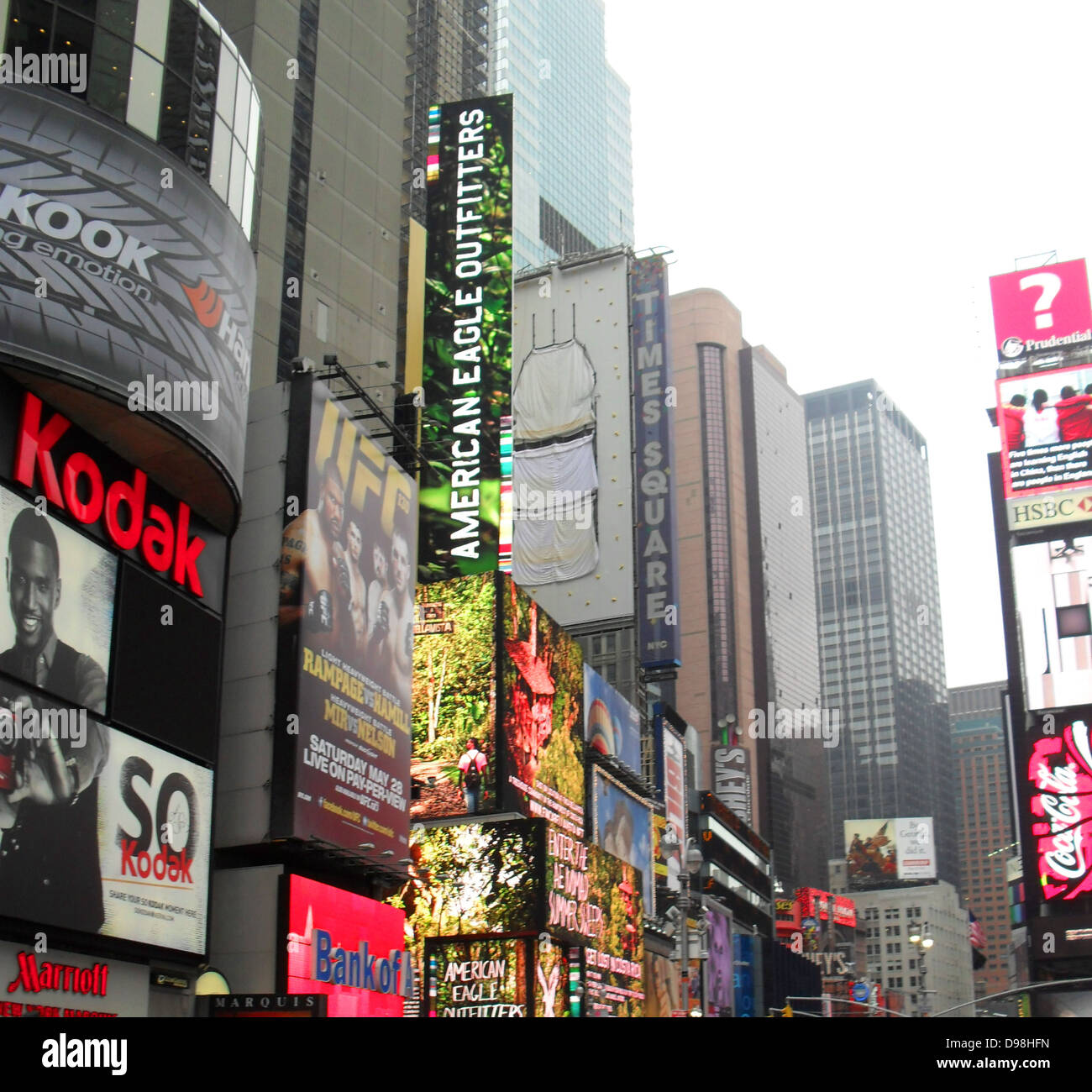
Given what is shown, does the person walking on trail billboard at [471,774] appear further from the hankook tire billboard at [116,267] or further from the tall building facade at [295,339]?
the hankook tire billboard at [116,267]

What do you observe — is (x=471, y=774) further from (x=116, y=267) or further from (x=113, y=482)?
(x=116, y=267)

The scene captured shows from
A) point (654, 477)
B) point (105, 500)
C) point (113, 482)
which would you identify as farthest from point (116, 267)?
point (654, 477)

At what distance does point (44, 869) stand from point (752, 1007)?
283 ft

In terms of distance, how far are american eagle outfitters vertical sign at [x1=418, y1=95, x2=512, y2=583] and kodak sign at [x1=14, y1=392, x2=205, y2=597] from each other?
68.6ft

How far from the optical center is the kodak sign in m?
23.8

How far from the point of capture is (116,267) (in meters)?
25.3

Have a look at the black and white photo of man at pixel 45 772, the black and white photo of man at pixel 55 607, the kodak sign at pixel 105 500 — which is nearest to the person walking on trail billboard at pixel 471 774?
the kodak sign at pixel 105 500

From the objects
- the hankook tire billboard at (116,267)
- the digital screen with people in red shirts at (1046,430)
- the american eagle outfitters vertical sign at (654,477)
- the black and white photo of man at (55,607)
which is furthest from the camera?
the digital screen with people in red shirts at (1046,430)

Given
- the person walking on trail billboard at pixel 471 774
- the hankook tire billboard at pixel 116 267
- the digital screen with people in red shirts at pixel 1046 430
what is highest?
the digital screen with people in red shirts at pixel 1046 430

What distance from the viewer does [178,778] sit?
2730cm

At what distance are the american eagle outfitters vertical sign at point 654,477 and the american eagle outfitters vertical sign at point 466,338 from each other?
22.7 metres

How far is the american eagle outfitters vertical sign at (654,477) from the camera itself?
72562 millimetres

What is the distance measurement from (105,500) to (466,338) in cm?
2768
